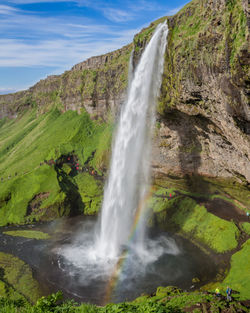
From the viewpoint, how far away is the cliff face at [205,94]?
686 inches

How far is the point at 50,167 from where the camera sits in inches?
1800

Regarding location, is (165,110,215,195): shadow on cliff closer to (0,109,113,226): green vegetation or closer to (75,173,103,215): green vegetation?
(75,173,103,215): green vegetation

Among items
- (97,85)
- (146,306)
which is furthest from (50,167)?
(146,306)

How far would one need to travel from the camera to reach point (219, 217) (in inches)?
1222

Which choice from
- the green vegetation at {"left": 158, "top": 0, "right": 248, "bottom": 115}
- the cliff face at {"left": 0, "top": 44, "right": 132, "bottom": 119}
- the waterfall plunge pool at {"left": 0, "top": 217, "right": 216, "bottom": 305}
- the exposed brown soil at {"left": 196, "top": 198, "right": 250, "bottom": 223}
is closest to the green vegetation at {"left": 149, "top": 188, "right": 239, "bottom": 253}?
the exposed brown soil at {"left": 196, "top": 198, "right": 250, "bottom": 223}

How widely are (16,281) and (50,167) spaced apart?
24.4m

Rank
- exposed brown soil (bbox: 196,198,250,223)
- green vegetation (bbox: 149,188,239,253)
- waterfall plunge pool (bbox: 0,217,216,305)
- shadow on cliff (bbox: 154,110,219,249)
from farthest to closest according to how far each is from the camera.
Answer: exposed brown soil (bbox: 196,198,250,223), shadow on cliff (bbox: 154,110,219,249), green vegetation (bbox: 149,188,239,253), waterfall plunge pool (bbox: 0,217,216,305)

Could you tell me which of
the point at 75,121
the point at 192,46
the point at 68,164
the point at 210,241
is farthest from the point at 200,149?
the point at 75,121

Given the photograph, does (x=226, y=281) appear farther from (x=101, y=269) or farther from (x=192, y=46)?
(x=192, y=46)

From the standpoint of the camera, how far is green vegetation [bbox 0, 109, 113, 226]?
132ft

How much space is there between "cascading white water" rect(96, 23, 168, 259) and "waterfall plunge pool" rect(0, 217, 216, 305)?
207 cm

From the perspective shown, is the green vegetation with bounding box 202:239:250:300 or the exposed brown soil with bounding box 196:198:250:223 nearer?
the green vegetation with bounding box 202:239:250:300

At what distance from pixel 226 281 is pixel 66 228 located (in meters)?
22.5

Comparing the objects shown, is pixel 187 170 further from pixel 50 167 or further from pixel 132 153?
pixel 50 167
